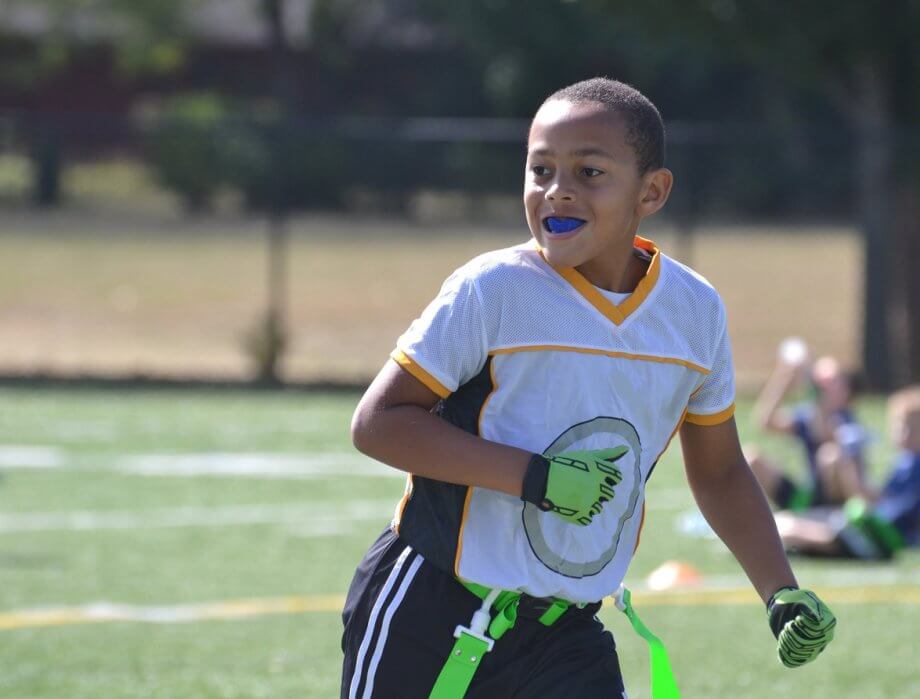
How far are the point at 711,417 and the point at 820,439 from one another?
22.6 feet

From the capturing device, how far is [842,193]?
23375 millimetres

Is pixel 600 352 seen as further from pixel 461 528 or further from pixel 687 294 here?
pixel 461 528

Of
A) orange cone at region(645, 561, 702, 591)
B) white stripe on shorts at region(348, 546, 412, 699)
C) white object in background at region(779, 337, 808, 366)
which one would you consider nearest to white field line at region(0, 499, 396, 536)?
orange cone at region(645, 561, 702, 591)

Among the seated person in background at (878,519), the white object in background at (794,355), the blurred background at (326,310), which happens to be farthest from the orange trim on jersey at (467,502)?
the white object in background at (794,355)

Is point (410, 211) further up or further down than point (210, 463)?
further down

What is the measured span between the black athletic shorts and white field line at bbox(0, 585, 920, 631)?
4.37 metres

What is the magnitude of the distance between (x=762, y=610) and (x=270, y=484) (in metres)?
4.93

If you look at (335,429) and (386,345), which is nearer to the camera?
(335,429)

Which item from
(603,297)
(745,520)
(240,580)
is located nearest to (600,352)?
(603,297)

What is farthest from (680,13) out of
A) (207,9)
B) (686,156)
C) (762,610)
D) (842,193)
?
(207,9)

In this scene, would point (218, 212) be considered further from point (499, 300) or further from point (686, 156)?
point (499, 300)

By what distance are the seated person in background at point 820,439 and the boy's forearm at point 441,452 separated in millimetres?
6821

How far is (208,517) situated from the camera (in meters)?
10.7

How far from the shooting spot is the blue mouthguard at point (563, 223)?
132 inches
